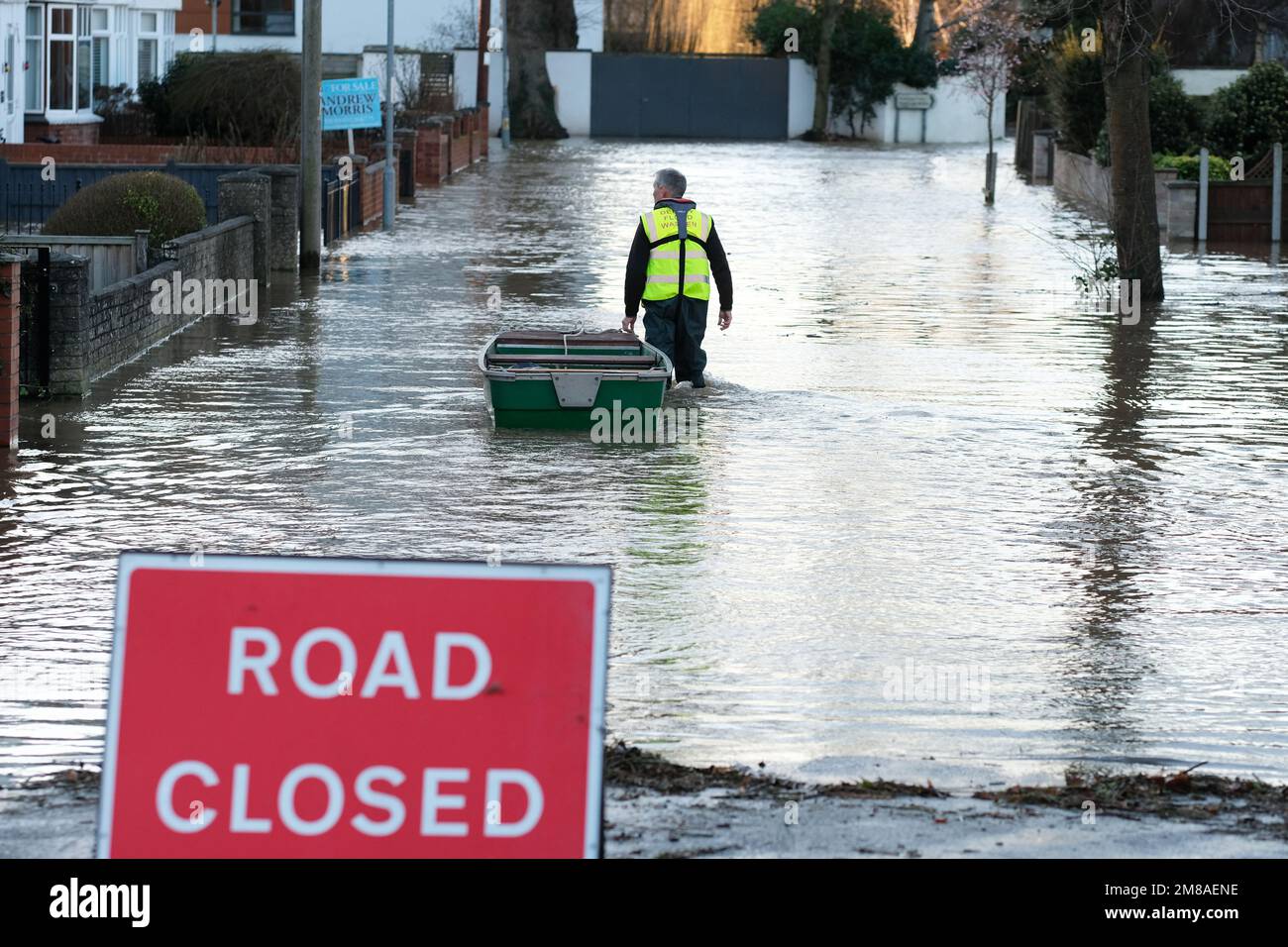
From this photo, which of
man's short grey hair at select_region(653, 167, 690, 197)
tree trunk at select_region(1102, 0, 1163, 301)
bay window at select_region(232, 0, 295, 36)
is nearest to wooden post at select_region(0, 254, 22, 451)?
man's short grey hair at select_region(653, 167, 690, 197)

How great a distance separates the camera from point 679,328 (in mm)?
15242

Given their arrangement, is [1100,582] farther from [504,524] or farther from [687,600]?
[504,524]

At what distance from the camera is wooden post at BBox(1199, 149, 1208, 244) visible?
29.1 metres

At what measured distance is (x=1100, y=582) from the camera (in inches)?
383

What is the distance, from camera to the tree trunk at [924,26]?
6525cm

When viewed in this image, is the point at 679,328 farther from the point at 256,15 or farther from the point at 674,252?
the point at 256,15

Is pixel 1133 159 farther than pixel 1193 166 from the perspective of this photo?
No

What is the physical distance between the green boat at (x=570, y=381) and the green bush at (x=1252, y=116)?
68.3 ft

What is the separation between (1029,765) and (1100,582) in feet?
9.78

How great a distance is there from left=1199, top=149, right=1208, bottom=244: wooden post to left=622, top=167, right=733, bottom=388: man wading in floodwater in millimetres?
15905

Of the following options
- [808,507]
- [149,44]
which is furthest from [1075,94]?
[808,507]

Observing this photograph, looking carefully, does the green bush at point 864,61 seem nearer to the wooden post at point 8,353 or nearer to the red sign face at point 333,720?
the wooden post at point 8,353

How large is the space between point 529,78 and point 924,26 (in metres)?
14.6

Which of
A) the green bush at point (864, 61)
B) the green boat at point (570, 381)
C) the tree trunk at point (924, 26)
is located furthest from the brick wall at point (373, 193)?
the tree trunk at point (924, 26)
